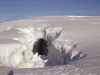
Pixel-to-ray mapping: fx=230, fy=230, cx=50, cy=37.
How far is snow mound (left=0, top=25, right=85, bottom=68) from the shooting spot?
46.2 feet

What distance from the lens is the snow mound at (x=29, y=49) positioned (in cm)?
1409

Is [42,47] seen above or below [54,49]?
below

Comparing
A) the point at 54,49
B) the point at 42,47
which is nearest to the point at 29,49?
the point at 54,49

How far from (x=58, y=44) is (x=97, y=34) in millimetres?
3121

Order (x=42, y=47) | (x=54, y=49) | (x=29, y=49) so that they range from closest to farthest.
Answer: (x=54, y=49)
(x=29, y=49)
(x=42, y=47)

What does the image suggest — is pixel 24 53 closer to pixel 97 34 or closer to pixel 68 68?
pixel 97 34

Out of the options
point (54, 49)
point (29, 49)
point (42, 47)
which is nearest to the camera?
point (54, 49)

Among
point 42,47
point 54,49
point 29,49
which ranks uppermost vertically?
point 54,49

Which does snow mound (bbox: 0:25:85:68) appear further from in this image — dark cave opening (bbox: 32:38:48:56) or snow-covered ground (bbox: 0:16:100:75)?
A: dark cave opening (bbox: 32:38:48:56)

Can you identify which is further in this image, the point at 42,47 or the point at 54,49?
the point at 42,47

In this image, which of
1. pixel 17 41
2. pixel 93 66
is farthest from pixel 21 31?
pixel 93 66

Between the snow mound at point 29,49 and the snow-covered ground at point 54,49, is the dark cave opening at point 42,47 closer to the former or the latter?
the snow mound at point 29,49

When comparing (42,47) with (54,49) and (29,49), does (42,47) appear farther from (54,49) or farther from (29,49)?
(54,49)

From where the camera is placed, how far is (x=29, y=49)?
1933 cm
